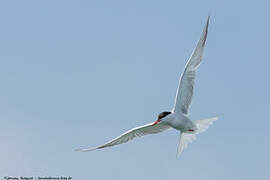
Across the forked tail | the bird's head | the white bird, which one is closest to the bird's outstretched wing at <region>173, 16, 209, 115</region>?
the white bird

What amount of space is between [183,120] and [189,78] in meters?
1.05

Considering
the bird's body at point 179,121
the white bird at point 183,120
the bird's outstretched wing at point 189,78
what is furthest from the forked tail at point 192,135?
the bird's outstretched wing at point 189,78

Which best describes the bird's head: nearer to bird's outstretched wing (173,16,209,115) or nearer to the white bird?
the white bird

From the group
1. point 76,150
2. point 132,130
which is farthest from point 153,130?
point 76,150

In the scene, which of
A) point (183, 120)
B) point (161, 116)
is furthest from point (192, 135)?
point (161, 116)

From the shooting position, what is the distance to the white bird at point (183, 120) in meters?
20.5

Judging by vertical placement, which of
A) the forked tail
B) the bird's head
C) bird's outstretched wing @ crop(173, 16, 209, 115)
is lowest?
the forked tail

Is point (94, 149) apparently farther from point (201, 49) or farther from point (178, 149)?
point (201, 49)

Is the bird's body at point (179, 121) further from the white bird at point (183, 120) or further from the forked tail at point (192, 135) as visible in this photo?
the forked tail at point (192, 135)

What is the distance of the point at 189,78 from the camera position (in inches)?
808

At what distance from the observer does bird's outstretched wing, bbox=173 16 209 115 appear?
2036cm

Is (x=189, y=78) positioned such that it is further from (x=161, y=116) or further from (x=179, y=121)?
(x=161, y=116)

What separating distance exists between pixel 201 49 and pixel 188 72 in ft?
2.12

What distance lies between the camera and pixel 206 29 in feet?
66.6
